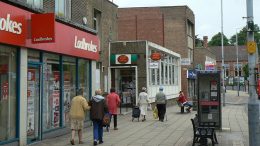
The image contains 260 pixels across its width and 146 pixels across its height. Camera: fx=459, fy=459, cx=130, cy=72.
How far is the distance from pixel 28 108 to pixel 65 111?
323 cm

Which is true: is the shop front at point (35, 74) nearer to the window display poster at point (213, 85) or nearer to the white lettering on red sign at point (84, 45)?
the white lettering on red sign at point (84, 45)

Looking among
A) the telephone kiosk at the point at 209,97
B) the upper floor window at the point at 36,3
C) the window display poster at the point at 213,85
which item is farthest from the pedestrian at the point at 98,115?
the window display poster at the point at 213,85

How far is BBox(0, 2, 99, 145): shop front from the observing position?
42.5 ft

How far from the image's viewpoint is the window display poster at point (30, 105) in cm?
1437

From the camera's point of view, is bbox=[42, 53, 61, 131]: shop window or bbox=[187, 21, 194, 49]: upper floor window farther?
bbox=[187, 21, 194, 49]: upper floor window

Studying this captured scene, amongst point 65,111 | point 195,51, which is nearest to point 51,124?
point 65,111

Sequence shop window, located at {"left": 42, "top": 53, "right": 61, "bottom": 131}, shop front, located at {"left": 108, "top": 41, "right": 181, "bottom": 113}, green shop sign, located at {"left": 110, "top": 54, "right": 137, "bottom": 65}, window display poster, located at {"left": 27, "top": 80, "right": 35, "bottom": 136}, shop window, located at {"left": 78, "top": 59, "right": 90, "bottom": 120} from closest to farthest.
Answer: window display poster, located at {"left": 27, "top": 80, "right": 35, "bottom": 136} → shop window, located at {"left": 42, "top": 53, "right": 61, "bottom": 131} → shop window, located at {"left": 78, "top": 59, "right": 90, "bottom": 120} → green shop sign, located at {"left": 110, "top": 54, "right": 137, "bottom": 65} → shop front, located at {"left": 108, "top": 41, "right": 181, "bottom": 113}

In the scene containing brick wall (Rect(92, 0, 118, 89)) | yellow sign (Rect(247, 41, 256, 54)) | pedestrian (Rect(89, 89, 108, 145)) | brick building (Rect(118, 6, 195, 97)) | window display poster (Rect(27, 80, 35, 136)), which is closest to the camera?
yellow sign (Rect(247, 41, 256, 54))

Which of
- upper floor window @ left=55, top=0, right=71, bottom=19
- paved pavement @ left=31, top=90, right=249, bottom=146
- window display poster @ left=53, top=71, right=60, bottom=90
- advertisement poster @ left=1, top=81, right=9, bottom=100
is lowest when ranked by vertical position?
paved pavement @ left=31, top=90, right=249, bottom=146

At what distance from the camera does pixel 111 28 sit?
2867 cm

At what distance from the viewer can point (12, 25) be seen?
12.8 meters

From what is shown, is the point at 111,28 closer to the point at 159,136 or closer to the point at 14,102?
the point at 159,136

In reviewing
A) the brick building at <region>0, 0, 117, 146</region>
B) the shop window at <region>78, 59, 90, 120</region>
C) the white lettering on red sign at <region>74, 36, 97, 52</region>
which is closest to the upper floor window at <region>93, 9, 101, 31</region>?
the brick building at <region>0, 0, 117, 146</region>

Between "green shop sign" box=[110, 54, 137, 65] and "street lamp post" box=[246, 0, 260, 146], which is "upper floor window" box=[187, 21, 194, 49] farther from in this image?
"street lamp post" box=[246, 0, 260, 146]
